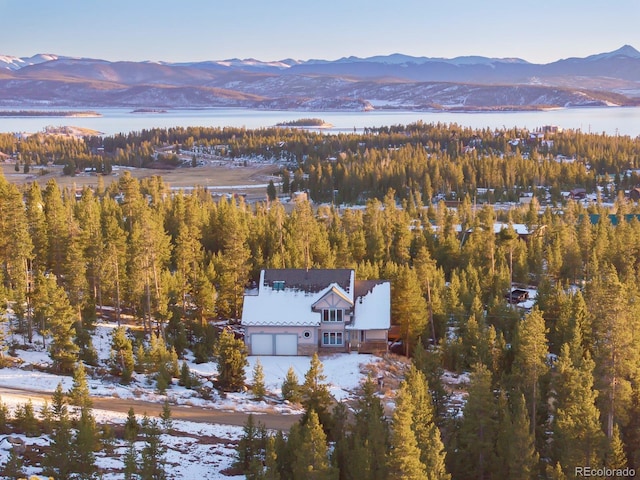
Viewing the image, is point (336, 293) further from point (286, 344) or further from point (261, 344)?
point (261, 344)

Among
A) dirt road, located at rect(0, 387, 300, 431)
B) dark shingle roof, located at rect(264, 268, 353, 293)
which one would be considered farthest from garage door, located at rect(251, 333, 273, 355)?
dirt road, located at rect(0, 387, 300, 431)

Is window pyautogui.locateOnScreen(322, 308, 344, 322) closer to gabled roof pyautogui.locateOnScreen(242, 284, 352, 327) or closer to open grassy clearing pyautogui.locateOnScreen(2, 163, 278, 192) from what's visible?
gabled roof pyautogui.locateOnScreen(242, 284, 352, 327)

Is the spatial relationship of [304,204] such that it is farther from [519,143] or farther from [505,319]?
[519,143]

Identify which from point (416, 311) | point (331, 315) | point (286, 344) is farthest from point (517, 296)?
point (286, 344)

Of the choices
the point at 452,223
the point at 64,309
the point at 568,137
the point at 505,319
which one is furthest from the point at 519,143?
the point at 64,309

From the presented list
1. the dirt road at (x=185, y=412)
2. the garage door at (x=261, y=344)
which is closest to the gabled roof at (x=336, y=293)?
the garage door at (x=261, y=344)
